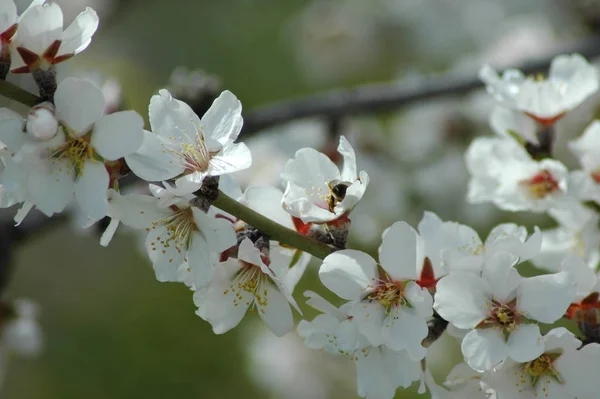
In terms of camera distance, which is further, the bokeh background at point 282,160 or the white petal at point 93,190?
the bokeh background at point 282,160

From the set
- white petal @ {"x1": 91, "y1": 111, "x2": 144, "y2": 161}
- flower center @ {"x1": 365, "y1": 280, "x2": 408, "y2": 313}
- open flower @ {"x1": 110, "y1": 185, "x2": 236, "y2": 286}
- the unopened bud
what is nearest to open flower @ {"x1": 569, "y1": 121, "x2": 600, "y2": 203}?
flower center @ {"x1": 365, "y1": 280, "x2": 408, "y2": 313}

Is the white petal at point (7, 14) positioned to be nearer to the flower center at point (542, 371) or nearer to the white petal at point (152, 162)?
the white petal at point (152, 162)

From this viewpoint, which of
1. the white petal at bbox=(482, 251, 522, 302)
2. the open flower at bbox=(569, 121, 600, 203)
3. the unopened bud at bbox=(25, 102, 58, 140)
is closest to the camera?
the unopened bud at bbox=(25, 102, 58, 140)

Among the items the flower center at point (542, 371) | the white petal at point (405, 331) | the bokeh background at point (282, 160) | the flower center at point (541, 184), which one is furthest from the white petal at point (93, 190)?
the bokeh background at point (282, 160)

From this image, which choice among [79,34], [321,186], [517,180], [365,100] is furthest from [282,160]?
[79,34]

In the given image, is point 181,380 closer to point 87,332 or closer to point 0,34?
point 87,332

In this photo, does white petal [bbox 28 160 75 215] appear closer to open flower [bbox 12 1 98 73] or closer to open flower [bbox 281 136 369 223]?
open flower [bbox 12 1 98 73]
